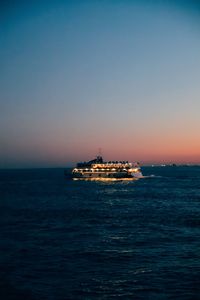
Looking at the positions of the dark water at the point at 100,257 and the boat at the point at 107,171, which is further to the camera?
the boat at the point at 107,171

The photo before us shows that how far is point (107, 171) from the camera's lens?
15288 cm

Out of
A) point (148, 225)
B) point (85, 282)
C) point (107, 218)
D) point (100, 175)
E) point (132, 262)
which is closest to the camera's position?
point (85, 282)

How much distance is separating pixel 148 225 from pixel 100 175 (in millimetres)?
113986

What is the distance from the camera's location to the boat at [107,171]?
477ft

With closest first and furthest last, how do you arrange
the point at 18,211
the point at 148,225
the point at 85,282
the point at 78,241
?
1. the point at 85,282
2. the point at 78,241
3. the point at 148,225
4. the point at 18,211

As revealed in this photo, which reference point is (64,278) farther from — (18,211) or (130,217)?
(18,211)

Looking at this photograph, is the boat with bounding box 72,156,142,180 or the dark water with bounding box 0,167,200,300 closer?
the dark water with bounding box 0,167,200,300

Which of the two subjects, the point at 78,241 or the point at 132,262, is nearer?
the point at 132,262

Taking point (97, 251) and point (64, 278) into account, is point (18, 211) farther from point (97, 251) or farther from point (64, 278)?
point (64, 278)

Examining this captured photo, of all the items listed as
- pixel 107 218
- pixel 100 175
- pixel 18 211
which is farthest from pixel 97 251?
pixel 100 175

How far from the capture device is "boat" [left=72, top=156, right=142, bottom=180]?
14550cm

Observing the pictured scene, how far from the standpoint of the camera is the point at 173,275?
70.5ft

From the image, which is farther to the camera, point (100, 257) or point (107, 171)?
point (107, 171)

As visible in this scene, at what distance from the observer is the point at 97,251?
27.5 metres
